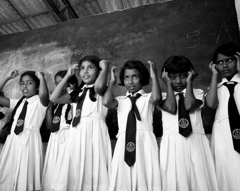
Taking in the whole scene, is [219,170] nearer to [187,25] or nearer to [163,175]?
[163,175]

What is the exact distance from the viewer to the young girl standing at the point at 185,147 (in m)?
2.25

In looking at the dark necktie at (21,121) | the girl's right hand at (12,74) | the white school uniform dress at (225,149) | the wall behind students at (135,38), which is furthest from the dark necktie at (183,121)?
the girl's right hand at (12,74)

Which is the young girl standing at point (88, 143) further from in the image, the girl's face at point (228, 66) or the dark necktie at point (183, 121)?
the girl's face at point (228, 66)

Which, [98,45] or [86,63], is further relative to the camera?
[98,45]

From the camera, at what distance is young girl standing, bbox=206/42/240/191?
91.1 inches

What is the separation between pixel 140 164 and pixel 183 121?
0.57 metres

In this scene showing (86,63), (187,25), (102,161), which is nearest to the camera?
(102,161)

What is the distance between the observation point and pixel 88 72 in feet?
10.0

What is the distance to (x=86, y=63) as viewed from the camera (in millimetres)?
3088

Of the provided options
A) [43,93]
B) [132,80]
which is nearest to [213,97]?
[132,80]

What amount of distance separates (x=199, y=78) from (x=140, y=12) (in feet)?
4.72

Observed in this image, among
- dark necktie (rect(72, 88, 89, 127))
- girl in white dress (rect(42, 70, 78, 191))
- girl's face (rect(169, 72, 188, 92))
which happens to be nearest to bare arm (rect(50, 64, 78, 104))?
girl in white dress (rect(42, 70, 78, 191))

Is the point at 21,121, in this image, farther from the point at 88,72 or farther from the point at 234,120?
the point at 234,120

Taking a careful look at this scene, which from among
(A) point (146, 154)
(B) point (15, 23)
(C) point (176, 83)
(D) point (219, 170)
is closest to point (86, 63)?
(C) point (176, 83)
